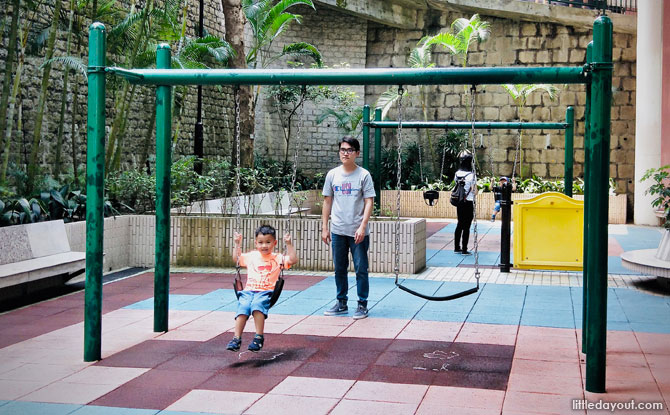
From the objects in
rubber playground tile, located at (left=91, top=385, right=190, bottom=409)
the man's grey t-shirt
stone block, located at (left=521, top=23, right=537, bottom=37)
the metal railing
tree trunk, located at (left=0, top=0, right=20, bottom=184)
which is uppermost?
the metal railing

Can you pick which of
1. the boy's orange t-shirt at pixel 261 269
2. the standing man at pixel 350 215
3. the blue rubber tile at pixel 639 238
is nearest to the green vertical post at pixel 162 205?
the boy's orange t-shirt at pixel 261 269

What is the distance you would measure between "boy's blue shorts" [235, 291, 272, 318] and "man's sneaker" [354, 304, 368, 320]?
4.87ft

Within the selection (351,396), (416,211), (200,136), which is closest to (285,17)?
(200,136)

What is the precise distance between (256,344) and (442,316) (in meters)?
2.24

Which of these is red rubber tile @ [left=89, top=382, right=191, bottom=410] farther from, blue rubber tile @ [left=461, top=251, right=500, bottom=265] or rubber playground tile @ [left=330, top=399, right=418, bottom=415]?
blue rubber tile @ [left=461, top=251, right=500, bottom=265]

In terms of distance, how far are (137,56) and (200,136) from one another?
10.6 feet

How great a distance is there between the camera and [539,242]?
32.7 feet

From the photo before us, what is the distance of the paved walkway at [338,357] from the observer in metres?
4.37

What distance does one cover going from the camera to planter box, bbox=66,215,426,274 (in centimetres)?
976

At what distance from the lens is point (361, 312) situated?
6938 mm

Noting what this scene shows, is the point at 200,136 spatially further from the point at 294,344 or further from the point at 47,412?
the point at 47,412

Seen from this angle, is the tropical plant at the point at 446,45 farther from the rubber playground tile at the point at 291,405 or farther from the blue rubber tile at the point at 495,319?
the rubber playground tile at the point at 291,405

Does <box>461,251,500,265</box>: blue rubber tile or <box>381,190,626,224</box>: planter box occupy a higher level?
<box>381,190,626,224</box>: planter box

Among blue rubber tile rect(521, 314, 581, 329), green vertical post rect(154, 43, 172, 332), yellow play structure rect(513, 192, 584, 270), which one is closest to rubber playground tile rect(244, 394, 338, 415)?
green vertical post rect(154, 43, 172, 332)
